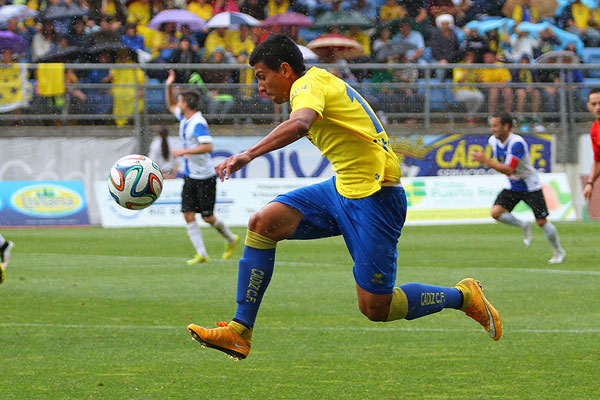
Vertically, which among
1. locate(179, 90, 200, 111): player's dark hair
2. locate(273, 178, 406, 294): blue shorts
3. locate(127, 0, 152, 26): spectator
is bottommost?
locate(273, 178, 406, 294): blue shorts

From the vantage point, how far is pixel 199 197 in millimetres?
13828

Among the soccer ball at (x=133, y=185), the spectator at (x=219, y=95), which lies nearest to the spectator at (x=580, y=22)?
the spectator at (x=219, y=95)

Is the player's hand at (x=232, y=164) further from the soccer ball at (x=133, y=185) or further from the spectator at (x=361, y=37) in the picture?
the spectator at (x=361, y=37)

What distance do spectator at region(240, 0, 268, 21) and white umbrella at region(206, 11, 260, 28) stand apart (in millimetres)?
1255

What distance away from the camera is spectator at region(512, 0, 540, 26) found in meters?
23.1

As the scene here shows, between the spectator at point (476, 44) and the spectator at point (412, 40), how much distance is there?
Result: 3.00ft

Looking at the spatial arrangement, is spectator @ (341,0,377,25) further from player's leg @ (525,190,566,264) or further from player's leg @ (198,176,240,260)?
player's leg @ (198,176,240,260)

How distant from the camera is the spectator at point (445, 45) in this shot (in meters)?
21.9

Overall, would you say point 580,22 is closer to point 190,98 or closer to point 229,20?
point 229,20

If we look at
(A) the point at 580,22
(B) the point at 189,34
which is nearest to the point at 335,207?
(B) the point at 189,34

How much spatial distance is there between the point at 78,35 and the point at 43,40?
74 centimetres

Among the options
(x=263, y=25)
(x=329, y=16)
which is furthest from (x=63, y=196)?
(x=329, y=16)

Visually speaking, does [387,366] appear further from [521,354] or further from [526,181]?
[526,181]

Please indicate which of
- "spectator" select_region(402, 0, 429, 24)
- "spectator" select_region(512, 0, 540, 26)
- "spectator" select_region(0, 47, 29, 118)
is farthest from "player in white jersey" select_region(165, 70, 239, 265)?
"spectator" select_region(512, 0, 540, 26)
